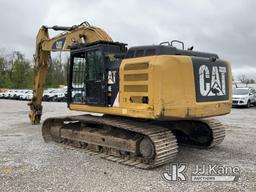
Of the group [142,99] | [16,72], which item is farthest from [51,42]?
[16,72]

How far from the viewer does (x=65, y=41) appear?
10906mm

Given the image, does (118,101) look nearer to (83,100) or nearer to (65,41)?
(83,100)

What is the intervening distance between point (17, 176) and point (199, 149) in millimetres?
4635

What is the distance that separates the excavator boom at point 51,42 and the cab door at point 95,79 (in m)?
1.49

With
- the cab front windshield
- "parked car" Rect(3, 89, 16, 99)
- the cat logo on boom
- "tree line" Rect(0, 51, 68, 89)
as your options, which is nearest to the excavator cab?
the cat logo on boom

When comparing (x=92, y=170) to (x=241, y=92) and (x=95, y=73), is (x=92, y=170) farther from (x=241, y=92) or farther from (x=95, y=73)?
(x=241, y=92)

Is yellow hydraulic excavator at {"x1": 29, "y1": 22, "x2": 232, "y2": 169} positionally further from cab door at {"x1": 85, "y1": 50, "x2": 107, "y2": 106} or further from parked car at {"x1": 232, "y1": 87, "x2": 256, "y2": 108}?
parked car at {"x1": 232, "y1": 87, "x2": 256, "y2": 108}

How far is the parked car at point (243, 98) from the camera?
24797mm

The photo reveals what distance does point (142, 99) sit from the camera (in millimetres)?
7102

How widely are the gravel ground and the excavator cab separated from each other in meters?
1.40

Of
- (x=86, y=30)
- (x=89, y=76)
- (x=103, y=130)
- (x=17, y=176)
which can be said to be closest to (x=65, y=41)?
(x=86, y=30)

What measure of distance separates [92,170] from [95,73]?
2.52 metres

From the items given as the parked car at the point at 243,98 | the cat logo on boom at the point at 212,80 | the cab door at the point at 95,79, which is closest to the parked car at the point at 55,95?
the parked car at the point at 243,98

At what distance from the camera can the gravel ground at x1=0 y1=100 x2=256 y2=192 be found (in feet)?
19.5
